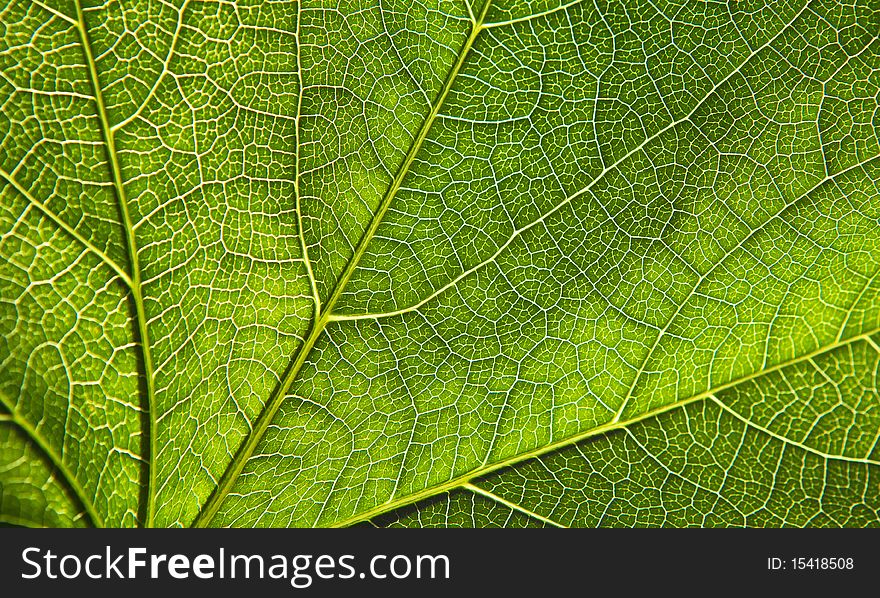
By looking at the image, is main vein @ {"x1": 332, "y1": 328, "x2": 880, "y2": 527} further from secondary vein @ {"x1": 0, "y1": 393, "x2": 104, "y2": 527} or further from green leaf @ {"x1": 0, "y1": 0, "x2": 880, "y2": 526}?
secondary vein @ {"x1": 0, "y1": 393, "x2": 104, "y2": 527}

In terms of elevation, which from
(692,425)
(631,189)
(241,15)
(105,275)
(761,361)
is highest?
(241,15)

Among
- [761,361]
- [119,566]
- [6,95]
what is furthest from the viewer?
[761,361]

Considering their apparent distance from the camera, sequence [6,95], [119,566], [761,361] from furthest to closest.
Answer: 1. [761,361]
2. [119,566]
3. [6,95]

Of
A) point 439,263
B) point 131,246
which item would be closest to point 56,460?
point 131,246

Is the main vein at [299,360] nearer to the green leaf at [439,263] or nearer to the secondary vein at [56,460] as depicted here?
the green leaf at [439,263]

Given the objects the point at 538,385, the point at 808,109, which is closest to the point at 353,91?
Answer: the point at 538,385

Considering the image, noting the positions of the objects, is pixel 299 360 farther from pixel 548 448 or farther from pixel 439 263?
pixel 548 448

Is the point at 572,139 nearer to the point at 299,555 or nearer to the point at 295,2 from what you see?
the point at 295,2

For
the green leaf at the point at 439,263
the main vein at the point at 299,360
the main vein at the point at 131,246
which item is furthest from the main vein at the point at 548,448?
the main vein at the point at 131,246

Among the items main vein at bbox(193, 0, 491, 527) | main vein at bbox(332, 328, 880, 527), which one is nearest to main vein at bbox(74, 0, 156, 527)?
main vein at bbox(193, 0, 491, 527)
